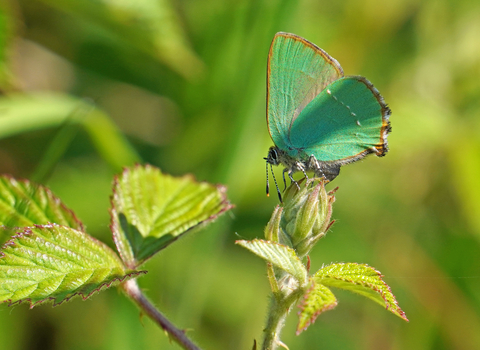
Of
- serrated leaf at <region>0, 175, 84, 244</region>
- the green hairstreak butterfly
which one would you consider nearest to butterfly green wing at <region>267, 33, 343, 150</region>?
the green hairstreak butterfly

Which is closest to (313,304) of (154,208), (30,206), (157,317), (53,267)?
(157,317)

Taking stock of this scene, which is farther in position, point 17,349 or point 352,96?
point 17,349

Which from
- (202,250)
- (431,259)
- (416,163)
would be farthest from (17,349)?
(416,163)

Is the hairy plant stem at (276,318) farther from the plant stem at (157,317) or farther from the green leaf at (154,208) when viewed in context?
the green leaf at (154,208)

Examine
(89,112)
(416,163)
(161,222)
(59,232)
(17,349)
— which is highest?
(416,163)

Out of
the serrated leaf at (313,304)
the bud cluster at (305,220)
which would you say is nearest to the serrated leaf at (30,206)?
the bud cluster at (305,220)

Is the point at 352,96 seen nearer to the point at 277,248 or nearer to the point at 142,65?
the point at 277,248
